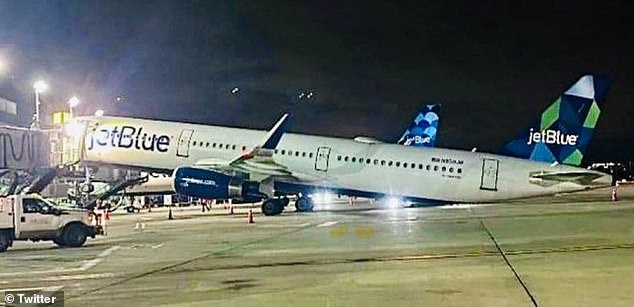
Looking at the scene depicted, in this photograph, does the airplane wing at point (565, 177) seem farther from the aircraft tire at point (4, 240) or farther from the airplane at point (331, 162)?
the aircraft tire at point (4, 240)

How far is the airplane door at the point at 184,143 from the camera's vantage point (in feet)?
137

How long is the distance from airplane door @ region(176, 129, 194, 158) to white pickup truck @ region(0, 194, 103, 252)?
17417 millimetres

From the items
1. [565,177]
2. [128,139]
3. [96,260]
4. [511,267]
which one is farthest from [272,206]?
[511,267]

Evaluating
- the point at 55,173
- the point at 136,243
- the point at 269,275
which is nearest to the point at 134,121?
the point at 55,173

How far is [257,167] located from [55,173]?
→ 10725 mm

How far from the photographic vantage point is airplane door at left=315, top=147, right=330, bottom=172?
4150 cm

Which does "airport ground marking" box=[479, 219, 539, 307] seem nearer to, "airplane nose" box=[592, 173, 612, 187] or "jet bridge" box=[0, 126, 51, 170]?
"airplane nose" box=[592, 173, 612, 187]

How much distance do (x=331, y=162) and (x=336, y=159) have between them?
273 millimetres

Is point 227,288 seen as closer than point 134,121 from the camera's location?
Yes

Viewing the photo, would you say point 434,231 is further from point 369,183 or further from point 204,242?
point 369,183

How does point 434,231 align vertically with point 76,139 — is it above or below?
below

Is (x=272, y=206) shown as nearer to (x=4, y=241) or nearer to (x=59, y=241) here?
(x=59, y=241)

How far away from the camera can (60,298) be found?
13523mm

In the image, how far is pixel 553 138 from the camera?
3859cm
